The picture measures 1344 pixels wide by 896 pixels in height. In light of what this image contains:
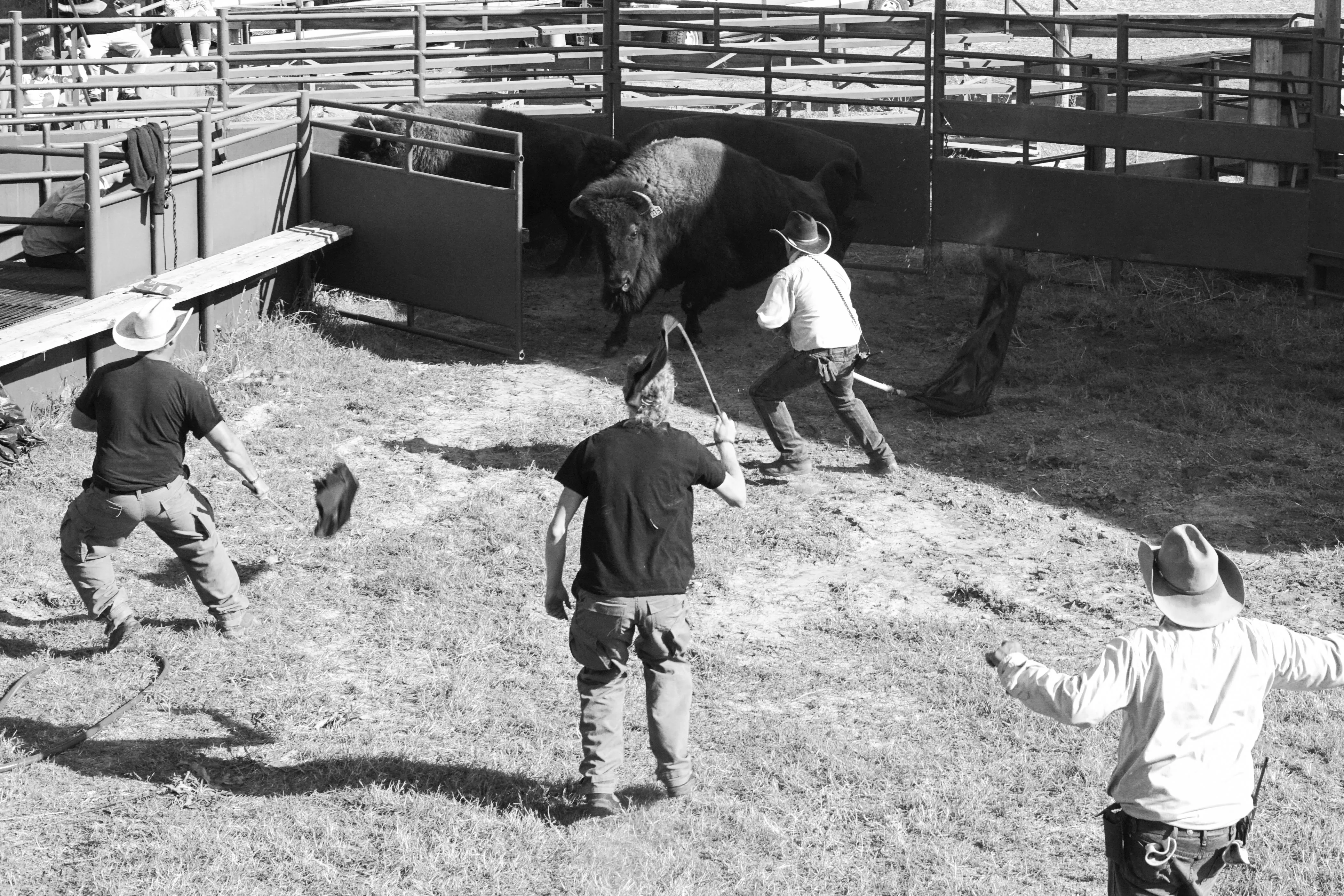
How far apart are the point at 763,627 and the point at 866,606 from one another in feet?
2.03

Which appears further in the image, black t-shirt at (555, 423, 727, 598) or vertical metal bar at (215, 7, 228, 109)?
vertical metal bar at (215, 7, 228, 109)

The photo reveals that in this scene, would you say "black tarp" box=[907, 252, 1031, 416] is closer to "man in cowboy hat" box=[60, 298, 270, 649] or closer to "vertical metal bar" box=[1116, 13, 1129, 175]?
"vertical metal bar" box=[1116, 13, 1129, 175]

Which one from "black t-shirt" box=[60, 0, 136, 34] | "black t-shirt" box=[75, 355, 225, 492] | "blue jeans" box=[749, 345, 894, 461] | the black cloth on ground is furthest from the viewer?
"black t-shirt" box=[60, 0, 136, 34]

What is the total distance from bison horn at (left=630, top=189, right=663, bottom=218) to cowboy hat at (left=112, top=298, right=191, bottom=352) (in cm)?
554

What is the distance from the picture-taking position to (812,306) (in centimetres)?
914

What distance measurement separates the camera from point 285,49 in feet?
50.4

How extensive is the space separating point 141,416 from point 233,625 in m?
1.15

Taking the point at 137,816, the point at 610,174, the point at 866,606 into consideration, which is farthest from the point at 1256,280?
the point at 137,816

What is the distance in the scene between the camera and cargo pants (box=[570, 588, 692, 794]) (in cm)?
551

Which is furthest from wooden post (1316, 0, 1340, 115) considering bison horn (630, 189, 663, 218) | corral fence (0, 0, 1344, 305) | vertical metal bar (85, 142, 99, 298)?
vertical metal bar (85, 142, 99, 298)

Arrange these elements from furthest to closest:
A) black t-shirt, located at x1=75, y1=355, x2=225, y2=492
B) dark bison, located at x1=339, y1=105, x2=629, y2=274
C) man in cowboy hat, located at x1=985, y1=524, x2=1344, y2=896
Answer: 1. dark bison, located at x1=339, y1=105, x2=629, y2=274
2. black t-shirt, located at x1=75, y1=355, x2=225, y2=492
3. man in cowboy hat, located at x1=985, y1=524, x2=1344, y2=896

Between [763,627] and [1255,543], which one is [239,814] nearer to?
[763,627]

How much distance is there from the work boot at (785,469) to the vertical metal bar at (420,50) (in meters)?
6.64

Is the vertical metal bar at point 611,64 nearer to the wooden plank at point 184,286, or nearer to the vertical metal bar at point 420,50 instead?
the vertical metal bar at point 420,50
